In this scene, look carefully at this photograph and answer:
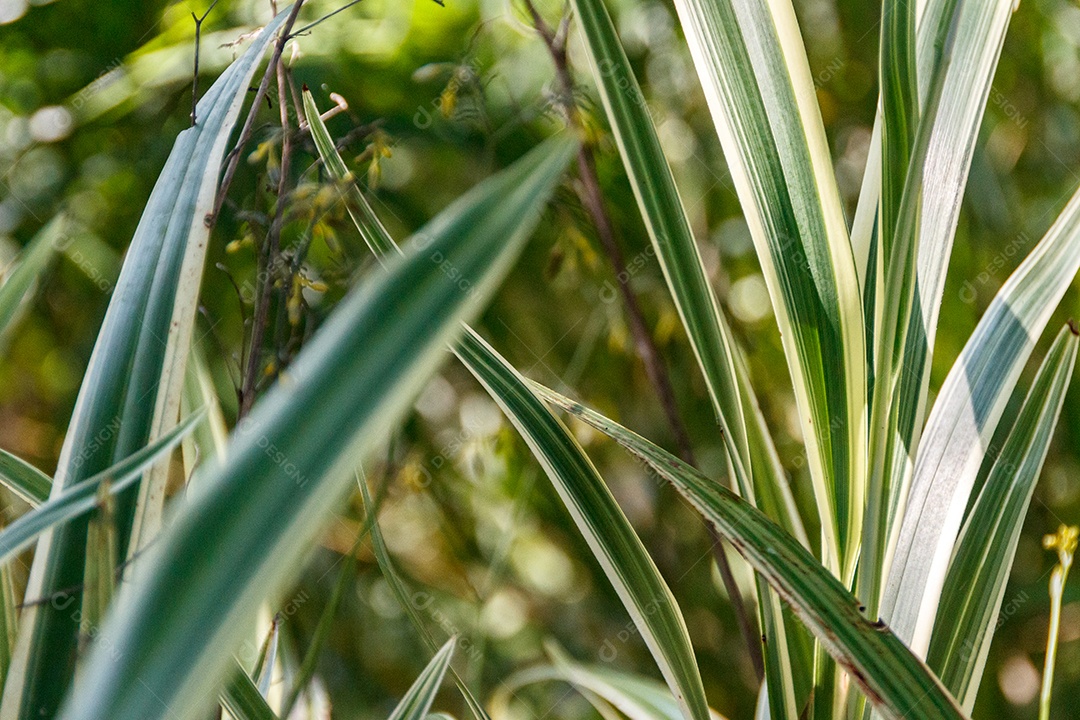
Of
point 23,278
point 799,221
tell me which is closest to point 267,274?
point 23,278

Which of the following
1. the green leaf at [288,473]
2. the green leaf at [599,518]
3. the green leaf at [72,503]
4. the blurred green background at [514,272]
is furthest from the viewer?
the blurred green background at [514,272]

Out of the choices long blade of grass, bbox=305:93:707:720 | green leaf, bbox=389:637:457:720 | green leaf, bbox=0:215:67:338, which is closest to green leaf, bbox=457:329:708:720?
long blade of grass, bbox=305:93:707:720

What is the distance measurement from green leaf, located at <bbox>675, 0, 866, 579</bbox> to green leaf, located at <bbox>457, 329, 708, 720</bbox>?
0.27ft

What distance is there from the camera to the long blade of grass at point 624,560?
320 millimetres

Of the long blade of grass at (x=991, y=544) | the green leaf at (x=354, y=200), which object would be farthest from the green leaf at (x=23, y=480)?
the long blade of grass at (x=991, y=544)

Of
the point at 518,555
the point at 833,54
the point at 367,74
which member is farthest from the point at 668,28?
the point at 518,555

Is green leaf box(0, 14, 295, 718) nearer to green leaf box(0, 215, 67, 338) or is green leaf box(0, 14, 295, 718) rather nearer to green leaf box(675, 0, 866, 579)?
green leaf box(0, 215, 67, 338)

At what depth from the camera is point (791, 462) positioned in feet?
2.18

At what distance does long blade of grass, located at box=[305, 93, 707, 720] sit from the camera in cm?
32

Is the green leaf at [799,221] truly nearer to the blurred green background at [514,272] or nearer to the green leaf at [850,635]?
the green leaf at [850,635]

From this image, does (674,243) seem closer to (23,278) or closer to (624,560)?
(624,560)

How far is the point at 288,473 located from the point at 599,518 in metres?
0.23

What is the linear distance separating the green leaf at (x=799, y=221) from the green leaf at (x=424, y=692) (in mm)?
196

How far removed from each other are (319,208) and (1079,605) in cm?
66
